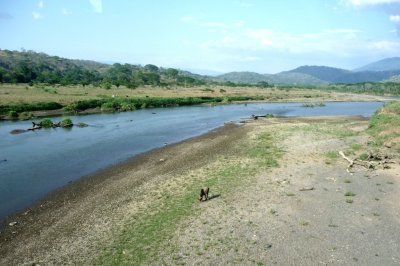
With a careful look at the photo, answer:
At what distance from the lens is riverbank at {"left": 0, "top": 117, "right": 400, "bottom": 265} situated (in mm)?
18734

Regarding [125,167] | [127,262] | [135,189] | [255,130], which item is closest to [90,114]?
[255,130]

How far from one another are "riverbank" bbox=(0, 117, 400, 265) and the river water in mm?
2587

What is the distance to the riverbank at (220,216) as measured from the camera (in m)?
18.7

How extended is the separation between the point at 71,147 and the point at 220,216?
28.4 metres

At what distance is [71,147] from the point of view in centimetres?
4581

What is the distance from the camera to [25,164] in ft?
123

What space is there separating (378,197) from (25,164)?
31.8 meters

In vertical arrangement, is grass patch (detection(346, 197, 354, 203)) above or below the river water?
below

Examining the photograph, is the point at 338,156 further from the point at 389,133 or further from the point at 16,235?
the point at 16,235

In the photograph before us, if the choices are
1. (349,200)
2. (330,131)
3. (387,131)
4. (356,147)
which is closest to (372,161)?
(356,147)

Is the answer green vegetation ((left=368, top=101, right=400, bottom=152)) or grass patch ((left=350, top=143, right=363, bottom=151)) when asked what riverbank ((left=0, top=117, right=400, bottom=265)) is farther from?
green vegetation ((left=368, top=101, right=400, bottom=152))

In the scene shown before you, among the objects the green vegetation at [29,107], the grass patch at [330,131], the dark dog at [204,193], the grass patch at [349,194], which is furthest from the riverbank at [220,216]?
the green vegetation at [29,107]

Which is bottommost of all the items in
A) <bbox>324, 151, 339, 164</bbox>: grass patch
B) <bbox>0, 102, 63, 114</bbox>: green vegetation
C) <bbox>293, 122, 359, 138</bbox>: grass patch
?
<bbox>324, 151, 339, 164</bbox>: grass patch

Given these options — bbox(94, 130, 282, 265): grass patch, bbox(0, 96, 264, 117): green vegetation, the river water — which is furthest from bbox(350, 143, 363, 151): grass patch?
bbox(0, 96, 264, 117): green vegetation
